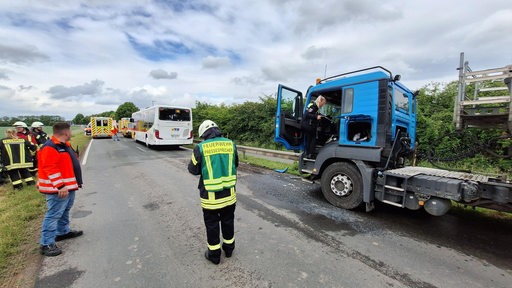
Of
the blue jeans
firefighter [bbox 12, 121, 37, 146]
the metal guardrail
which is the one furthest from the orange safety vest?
the metal guardrail

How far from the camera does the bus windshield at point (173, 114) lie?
46.3 ft

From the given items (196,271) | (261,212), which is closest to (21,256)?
(196,271)

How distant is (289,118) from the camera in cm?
561

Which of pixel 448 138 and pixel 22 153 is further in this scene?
pixel 448 138

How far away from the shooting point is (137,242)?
331 centimetres

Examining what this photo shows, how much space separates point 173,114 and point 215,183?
1275cm

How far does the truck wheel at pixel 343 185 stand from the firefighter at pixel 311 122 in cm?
72

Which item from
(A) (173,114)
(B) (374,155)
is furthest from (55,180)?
(A) (173,114)

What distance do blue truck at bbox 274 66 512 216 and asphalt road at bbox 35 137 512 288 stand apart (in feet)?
1.63

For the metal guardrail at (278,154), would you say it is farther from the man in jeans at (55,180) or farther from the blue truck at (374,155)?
the man in jeans at (55,180)

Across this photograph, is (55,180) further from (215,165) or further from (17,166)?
(17,166)

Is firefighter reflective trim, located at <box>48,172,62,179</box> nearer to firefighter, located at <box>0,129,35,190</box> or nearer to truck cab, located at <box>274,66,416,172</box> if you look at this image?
truck cab, located at <box>274,66,416,172</box>

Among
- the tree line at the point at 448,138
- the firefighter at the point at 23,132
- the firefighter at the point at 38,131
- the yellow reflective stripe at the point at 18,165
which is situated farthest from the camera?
the firefighter at the point at 38,131

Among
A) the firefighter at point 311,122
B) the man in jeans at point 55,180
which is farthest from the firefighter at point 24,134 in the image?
the firefighter at point 311,122
